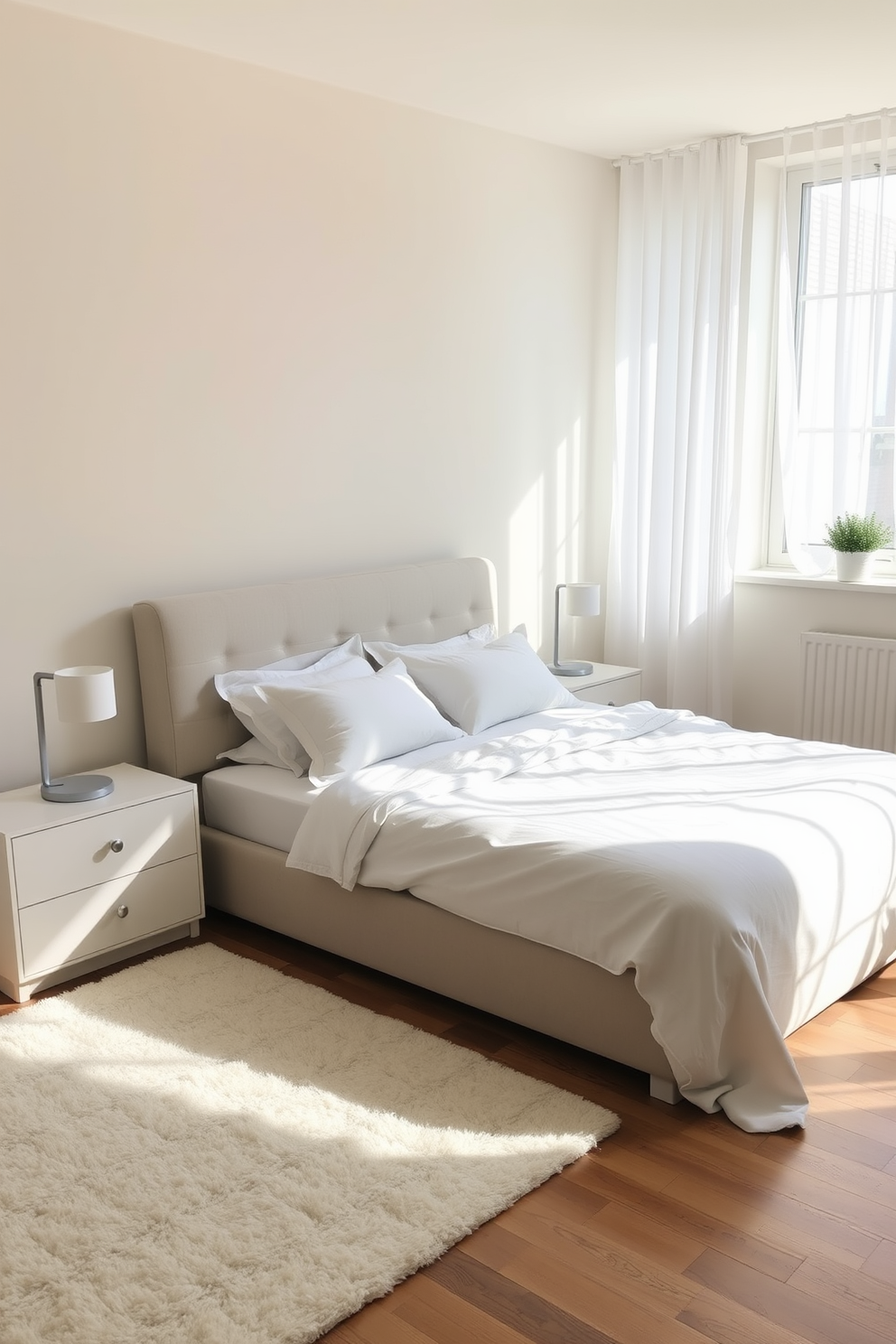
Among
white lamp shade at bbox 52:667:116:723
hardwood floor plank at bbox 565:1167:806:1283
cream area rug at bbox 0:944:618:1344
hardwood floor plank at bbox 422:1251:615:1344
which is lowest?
hardwood floor plank at bbox 422:1251:615:1344

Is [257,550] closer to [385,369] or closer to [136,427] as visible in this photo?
[136,427]

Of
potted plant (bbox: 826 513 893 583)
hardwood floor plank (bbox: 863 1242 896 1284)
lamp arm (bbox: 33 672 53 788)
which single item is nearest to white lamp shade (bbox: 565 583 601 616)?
potted plant (bbox: 826 513 893 583)

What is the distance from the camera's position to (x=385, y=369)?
4328 millimetres

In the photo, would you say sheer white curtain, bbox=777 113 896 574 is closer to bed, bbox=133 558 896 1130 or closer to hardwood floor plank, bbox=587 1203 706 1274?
bed, bbox=133 558 896 1130

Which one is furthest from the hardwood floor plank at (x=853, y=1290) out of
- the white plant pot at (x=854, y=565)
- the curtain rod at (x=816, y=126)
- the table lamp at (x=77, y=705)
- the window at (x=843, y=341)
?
the curtain rod at (x=816, y=126)

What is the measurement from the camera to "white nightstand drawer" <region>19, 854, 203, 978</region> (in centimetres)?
305

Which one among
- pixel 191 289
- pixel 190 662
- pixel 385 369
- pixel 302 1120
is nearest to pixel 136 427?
pixel 191 289

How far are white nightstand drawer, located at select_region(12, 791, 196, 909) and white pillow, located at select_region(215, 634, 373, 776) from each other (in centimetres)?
33

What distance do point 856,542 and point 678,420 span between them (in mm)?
935

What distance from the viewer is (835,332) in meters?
4.73

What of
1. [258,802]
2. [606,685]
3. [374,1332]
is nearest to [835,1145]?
[374,1332]

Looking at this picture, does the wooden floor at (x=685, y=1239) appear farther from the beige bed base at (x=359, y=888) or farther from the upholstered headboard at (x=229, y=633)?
the upholstered headboard at (x=229, y=633)

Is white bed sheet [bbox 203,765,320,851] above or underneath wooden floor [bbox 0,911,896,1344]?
above

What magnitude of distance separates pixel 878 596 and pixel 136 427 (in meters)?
3.03
